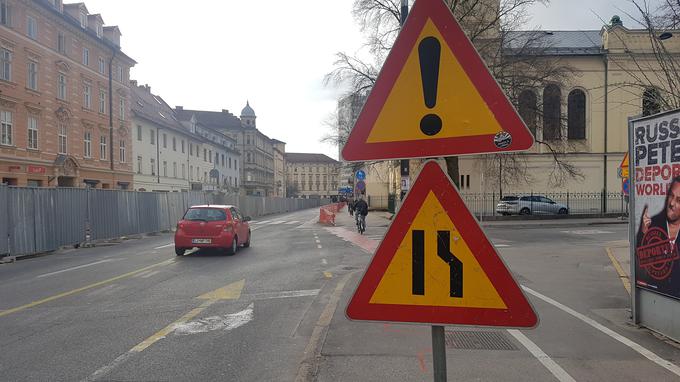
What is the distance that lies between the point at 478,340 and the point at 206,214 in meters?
11.4

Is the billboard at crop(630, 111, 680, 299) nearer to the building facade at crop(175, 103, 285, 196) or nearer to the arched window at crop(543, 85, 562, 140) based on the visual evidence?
the arched window at crop(543, 85, 562, 140)

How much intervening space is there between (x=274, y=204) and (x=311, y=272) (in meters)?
51.6

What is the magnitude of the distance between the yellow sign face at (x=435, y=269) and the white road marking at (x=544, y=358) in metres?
2.72

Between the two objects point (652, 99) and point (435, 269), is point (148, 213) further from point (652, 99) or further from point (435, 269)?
point (435, 269)

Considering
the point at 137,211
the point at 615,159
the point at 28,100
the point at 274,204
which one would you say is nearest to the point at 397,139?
the point at 137,211

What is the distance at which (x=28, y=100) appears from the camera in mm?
31031

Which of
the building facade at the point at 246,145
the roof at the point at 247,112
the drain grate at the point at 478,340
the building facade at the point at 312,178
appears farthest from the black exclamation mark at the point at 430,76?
the building facade at the point at 312,178

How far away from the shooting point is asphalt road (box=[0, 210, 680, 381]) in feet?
15.6

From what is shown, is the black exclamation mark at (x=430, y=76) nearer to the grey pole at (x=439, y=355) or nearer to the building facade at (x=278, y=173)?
the grey pole at (x=439, y=355)

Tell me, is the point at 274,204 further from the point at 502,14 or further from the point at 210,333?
the point at 210,333

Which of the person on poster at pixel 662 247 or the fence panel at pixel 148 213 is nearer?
the person on poster at pixel 662 247

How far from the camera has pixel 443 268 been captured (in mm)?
2453

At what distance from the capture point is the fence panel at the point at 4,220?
48.4 feet

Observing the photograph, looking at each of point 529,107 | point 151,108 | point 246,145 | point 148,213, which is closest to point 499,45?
point 529,107
